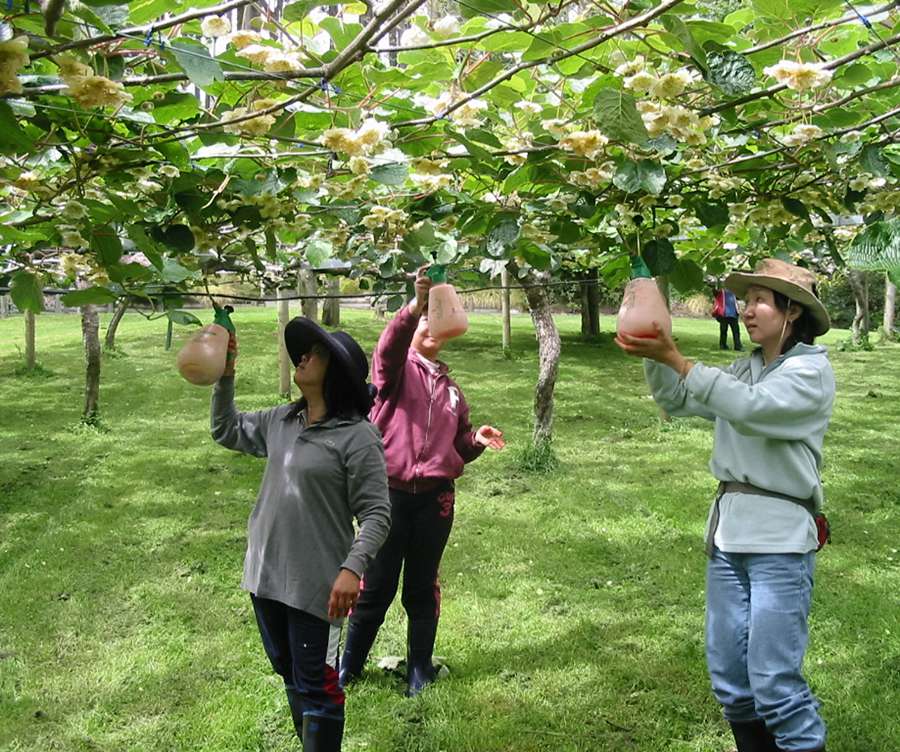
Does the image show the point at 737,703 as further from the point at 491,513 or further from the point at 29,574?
the point at 29,574

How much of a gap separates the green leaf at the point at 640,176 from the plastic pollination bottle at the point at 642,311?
19cm

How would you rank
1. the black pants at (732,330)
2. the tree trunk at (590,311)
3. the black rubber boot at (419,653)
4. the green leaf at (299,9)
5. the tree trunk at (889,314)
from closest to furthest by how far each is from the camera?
the green leaf at (299,9) < the black rubber boot at (419,653) < the black pants at (732,330) < the tree trunk at (889,314) < the tree trunk at (590,311)

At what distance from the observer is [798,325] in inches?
80.4

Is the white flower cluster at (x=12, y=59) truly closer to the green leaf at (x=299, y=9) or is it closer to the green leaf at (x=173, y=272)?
the green leaf at (x=299, y=9)

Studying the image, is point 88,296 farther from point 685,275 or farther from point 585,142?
point 685,275

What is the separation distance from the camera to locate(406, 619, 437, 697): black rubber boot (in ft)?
9.07

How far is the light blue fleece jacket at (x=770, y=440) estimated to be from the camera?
1.77 m

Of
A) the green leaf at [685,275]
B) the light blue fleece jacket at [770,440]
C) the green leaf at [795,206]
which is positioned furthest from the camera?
the green leaf at [685,275]

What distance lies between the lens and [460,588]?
12.5ft

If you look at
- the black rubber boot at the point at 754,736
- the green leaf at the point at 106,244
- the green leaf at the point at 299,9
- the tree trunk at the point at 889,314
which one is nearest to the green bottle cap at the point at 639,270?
the green leaf at the point at 299,9

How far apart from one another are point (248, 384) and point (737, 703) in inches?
302

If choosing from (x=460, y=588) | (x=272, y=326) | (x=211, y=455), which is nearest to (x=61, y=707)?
(x=460, y=588)

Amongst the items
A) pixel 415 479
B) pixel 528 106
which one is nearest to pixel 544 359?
pixel 415 479

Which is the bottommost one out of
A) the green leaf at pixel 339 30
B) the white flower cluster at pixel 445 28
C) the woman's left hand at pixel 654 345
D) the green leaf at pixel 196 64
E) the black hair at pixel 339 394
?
the black hair at pixel 339 394
